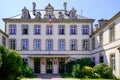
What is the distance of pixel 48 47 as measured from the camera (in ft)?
149

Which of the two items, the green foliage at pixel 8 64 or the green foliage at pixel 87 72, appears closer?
the green foliage at pixel 8 64

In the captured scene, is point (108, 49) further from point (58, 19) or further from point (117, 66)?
point (58, 19)

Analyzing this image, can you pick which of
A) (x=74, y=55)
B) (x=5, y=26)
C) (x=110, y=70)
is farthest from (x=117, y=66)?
(x=5, y=26)

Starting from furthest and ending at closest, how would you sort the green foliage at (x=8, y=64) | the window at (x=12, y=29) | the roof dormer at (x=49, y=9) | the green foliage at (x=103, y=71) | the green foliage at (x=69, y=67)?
1. the roof dormer at (x=49, y=9)
2. the window at (x=12, y=29)
3. the green foliage at (x=69, y=67)
4. the green foliage at (x=103, y=71)
5. the green foliage at (x=8, y=64)

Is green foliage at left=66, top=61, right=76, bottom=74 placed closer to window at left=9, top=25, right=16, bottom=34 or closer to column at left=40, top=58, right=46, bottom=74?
column at left=40, top=58, right=46, bottom=74

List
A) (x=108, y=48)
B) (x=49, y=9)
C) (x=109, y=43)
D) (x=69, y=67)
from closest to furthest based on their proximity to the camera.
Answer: (x=109, y=43) → (x=108, y=48) → (x=69, y=67) → (x=49, y=9)

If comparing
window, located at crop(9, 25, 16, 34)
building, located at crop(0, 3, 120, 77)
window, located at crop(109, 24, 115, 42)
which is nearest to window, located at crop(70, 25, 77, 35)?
building, located at crop(0, 3, 120, 77)

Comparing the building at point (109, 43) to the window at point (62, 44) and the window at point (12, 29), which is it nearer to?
the window at point (62, 44)

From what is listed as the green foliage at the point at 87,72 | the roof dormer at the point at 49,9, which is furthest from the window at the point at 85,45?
the green foliage at the point at 87,72

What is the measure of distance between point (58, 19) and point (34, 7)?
207 inches

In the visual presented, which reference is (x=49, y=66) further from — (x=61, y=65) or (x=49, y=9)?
(x=49, y=9)

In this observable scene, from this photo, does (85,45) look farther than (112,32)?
Yes

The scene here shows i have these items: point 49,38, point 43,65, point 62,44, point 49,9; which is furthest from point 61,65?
point 49,9

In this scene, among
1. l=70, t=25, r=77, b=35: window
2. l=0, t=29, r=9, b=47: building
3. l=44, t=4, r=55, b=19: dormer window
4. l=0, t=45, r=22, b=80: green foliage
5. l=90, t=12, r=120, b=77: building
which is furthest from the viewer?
l=44, t=4, r=55, b=19: dormer window
